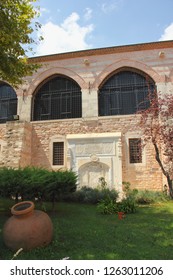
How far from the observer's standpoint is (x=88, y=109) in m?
16.3

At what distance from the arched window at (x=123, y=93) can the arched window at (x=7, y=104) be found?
260 inches

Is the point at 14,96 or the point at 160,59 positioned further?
the point at 14,96

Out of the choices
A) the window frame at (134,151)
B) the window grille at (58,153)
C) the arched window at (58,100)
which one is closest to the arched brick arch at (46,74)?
the arched window at (58,100)

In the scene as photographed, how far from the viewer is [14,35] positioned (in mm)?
7410

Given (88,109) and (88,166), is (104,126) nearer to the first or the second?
(88,109)

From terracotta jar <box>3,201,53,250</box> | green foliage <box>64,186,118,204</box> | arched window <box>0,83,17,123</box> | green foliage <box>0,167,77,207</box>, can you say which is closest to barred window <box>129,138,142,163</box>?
green foliage <box>64,186,118,204</box>

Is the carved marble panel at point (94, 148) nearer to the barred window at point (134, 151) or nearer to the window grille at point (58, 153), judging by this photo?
the barred window at point (134, 151)

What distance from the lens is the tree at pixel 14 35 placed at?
719 centimetres

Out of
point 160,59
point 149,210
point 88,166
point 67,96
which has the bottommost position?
point 149,210

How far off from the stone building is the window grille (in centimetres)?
7

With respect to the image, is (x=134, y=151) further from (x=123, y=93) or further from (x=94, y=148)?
(x=123, y=93)

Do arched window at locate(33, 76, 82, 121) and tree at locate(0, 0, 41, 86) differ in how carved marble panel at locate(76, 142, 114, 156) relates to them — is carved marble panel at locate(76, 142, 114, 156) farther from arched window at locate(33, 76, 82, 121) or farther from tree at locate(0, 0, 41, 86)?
tree at locate(0, 0, 41, 86)

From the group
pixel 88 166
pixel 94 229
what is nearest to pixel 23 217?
pixel 94 229

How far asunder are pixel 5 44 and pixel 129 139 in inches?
395
